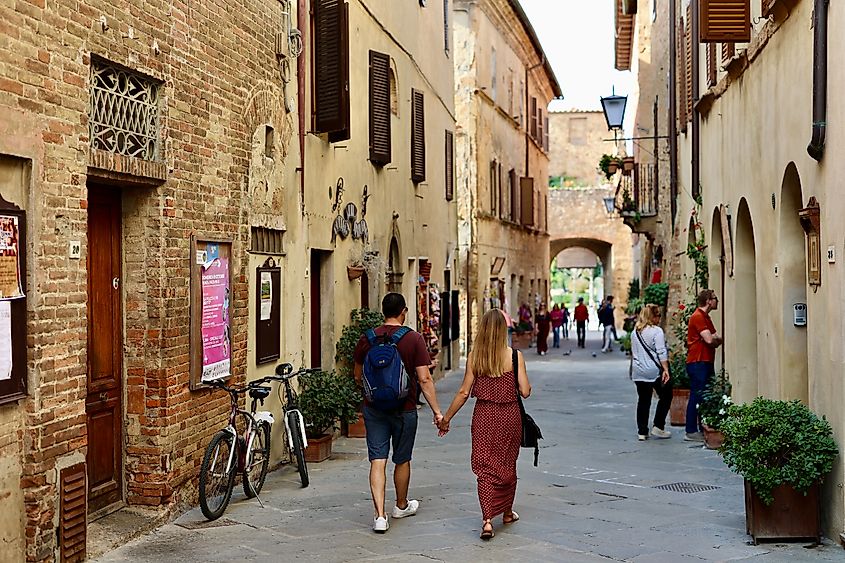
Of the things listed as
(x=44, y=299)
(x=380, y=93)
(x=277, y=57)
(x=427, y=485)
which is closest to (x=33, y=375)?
(x=44, y=299)

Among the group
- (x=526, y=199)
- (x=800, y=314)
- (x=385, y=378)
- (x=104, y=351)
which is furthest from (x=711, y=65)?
(x=526, y=199)

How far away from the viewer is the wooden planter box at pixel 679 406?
14232 mm

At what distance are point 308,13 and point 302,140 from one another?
156cm

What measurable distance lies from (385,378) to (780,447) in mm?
2621

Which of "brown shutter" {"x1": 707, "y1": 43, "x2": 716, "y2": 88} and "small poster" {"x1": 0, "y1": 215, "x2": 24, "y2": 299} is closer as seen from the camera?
"small poster" {"x1": 0, "y1": 215, "x2": 24, "y2": 299}

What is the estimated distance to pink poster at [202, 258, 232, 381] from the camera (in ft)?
29.2

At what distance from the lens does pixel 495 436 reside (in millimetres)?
7910

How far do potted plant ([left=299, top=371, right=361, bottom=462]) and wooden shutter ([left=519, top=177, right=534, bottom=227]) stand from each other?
24.5 meters

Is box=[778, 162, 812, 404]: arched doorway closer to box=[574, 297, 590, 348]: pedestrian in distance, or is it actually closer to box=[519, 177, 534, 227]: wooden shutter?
box=[574, 297, 590, 348]: pedestrian in distance

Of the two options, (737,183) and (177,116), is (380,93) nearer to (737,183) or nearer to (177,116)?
(737,183)

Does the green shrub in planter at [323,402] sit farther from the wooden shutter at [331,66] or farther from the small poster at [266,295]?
the wooden shutter at [331,66]

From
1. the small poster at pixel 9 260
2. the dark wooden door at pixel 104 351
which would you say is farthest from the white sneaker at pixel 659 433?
the small poster at pixel 9 260

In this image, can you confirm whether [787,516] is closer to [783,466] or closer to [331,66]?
[783,466]

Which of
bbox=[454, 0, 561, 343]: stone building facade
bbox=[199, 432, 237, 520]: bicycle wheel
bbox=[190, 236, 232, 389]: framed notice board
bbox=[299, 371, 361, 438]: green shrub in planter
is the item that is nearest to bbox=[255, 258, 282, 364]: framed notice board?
bbox=[299, 371, 361, 438]: green shrub in planter
